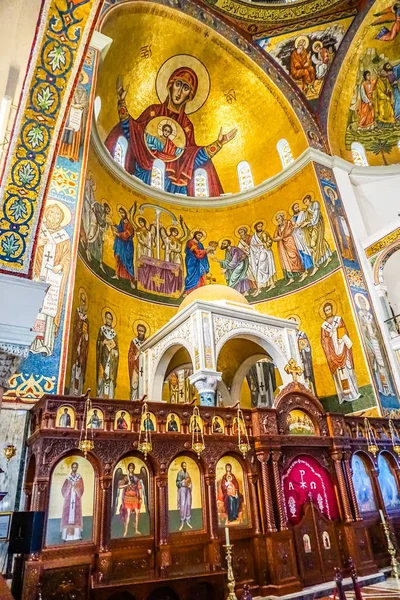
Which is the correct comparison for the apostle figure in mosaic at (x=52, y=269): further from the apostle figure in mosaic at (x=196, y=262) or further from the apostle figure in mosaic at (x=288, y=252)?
the apostle figure in mosaic at (x=288, y=252)

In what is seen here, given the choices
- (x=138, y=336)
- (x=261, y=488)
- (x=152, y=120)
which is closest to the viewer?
(x=261, y=488)

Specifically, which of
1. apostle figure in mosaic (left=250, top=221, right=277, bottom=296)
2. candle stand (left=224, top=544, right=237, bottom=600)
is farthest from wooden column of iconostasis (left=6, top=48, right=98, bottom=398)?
apostle figure in mosaic (left=250, top=221, right=277, bottom=296)

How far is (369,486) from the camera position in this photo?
29.0ft

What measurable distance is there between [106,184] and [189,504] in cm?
1017

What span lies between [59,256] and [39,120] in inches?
169

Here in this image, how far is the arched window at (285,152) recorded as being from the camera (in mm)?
16391

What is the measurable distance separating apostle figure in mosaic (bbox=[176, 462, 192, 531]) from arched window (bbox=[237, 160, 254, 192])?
1240 cm

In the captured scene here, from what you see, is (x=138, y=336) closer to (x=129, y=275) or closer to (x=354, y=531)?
(x=129, y=275)

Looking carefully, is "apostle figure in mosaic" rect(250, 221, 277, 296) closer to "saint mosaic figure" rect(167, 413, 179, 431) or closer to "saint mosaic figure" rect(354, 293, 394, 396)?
"saint mosaic figure" rect(354, 293, 394, 396)

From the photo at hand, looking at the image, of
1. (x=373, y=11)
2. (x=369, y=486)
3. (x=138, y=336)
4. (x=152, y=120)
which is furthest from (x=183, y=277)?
(x=373, y=11)

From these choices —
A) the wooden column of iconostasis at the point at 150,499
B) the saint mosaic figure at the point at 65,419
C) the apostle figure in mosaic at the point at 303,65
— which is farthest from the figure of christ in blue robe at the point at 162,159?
the saint mosaic figure at the point at 65,419

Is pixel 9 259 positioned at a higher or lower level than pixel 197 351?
lower

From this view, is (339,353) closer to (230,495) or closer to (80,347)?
(230,495)

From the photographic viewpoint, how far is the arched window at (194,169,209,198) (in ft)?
55.6
